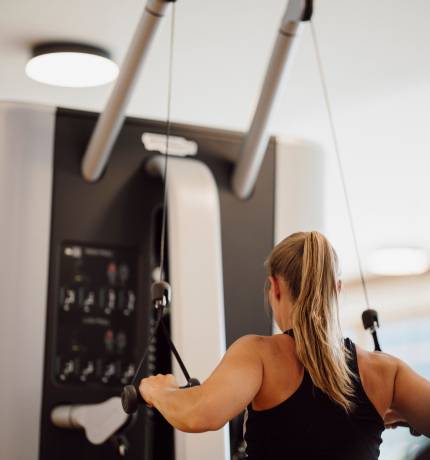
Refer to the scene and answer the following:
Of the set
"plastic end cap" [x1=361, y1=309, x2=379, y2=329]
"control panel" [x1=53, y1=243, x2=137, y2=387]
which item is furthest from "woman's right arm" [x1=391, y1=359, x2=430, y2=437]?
"control panel" [x1=53, y1=243, x2=137, y2=387]

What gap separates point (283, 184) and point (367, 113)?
141 centimetres

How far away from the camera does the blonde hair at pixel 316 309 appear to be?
1689 millimetres

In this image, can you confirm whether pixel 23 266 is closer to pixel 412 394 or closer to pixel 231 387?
pixel 231 387

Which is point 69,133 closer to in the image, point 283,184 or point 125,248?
point 125,248

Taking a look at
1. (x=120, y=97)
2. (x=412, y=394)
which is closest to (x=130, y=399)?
(x=412, y=394)

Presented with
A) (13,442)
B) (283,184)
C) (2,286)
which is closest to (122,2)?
(283,184)

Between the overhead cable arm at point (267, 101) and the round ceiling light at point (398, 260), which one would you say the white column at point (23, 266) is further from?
the round ceiling light at point (398, 260)

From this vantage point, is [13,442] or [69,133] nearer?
[13,442]

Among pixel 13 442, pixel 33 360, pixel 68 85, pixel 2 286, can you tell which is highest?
pixel 68 85

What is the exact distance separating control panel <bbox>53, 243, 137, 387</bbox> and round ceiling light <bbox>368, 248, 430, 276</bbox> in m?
3.91

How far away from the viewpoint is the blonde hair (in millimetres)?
1689

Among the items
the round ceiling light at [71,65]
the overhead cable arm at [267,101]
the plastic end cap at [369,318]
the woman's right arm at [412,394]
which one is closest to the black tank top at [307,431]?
the woman's right arm at [412,394]

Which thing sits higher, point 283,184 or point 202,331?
point 283,184

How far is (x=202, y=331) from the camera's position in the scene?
2311mm
